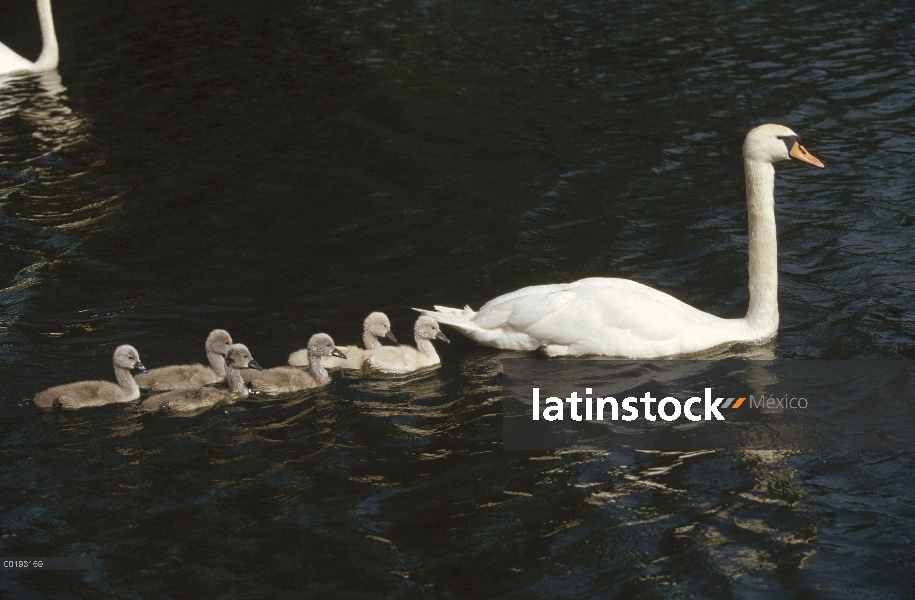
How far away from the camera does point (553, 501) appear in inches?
300

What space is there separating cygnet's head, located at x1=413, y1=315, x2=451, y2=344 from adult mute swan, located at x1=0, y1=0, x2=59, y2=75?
42.6 ft

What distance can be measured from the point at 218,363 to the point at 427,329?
180 cm

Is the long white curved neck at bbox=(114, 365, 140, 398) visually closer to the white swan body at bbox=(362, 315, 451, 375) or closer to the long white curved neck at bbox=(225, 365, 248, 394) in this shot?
the long white curved neck at bbox=(225, 365, 248, 394)

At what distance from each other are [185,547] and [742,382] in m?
4.71

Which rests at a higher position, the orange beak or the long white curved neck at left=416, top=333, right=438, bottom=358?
the orange beak

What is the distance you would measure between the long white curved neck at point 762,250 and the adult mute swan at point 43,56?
14.3 m

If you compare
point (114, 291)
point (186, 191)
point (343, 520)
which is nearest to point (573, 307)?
point (343, 520)

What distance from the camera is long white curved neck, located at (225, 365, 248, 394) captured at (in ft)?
30.0

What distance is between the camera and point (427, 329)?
32.3ft

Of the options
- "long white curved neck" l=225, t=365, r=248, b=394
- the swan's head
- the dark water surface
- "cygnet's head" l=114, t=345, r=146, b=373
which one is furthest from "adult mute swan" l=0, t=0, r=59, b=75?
the swan's head

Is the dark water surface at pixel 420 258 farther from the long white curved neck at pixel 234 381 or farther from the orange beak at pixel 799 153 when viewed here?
the orange beak at pixel 799 153

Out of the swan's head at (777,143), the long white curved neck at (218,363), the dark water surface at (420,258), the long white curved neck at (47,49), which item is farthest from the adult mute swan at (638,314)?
the long white curved neck at (47,49)

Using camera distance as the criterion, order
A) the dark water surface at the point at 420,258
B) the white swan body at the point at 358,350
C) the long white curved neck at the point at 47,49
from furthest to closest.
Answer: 1. the long white curved neck at the point at 47,49
2. the white swan body at the point at 358,350
3. the dark water surface at the point at 420,258

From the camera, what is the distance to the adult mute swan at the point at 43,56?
20016 mm
